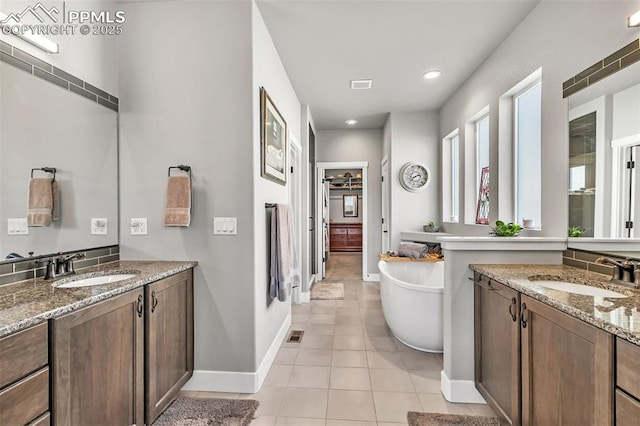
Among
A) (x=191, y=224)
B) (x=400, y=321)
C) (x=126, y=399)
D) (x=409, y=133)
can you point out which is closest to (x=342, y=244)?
(x=409, y=133)

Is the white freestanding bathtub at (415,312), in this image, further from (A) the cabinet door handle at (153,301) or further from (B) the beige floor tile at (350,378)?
(A) the cabinet door handle at (153,301)

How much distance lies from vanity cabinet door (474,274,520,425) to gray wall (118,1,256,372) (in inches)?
59.7

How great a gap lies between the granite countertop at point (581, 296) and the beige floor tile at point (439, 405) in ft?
2.98

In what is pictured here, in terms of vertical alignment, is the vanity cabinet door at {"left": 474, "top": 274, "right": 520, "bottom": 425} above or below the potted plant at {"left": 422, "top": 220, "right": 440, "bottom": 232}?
below

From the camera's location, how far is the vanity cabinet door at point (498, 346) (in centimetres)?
147

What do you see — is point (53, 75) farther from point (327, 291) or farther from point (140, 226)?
point (327, 291)

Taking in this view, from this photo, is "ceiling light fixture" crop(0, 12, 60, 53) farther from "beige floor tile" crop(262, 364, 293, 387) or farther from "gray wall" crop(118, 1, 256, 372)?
"beige floor tile" crop(262, 364, 293, 387)

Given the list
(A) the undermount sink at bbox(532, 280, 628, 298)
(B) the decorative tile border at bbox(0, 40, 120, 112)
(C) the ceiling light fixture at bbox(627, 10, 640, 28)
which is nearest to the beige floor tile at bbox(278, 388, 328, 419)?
(A) the undermount sink at bbox(532, 280, 628, 298)

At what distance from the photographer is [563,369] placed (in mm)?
1159

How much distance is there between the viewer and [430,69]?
124 inches

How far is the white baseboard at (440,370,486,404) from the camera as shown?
1.97m

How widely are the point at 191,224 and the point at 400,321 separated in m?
1.99

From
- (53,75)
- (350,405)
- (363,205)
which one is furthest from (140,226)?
(363,205)

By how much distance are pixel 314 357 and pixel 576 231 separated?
214cm
